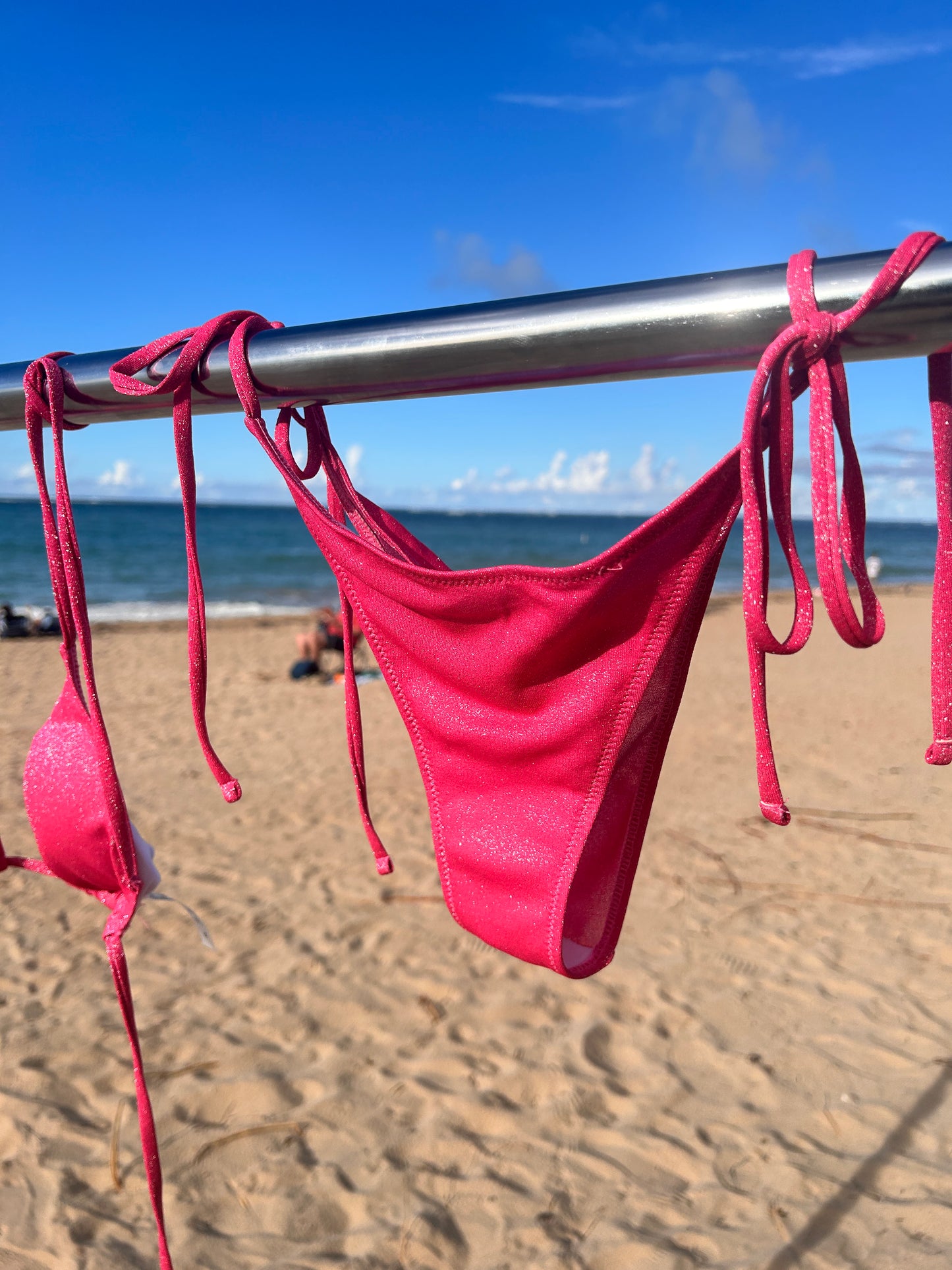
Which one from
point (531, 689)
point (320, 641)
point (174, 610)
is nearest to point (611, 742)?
point (531, 689)

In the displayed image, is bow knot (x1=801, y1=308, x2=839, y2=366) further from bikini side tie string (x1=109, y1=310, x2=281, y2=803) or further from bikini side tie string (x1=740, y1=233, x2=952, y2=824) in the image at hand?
bikini side tie string (x1=109, y1=310, x2=281, y2=803)

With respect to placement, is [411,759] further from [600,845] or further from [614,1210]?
[600,845]

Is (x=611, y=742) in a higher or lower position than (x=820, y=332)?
lower

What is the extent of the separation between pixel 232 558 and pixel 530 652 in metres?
34.5

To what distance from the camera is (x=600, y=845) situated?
96 cm

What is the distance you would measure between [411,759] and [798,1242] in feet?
16.6

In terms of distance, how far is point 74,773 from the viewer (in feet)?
3.60

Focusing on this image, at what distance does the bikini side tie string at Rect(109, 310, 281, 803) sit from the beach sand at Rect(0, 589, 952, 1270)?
7.23 ft

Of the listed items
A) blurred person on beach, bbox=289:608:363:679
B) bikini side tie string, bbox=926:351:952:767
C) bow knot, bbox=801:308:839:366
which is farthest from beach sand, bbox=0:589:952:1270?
blurred person on beach, bbox=289:608:363:679

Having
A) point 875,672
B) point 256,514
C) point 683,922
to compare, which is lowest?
point 683,922

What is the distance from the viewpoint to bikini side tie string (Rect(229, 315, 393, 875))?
884 mm

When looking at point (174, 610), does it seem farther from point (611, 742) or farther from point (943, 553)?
point (943, 553)

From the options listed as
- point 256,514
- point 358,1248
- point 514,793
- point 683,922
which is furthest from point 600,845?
point 256,514

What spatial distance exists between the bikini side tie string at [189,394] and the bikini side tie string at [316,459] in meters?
0.04
